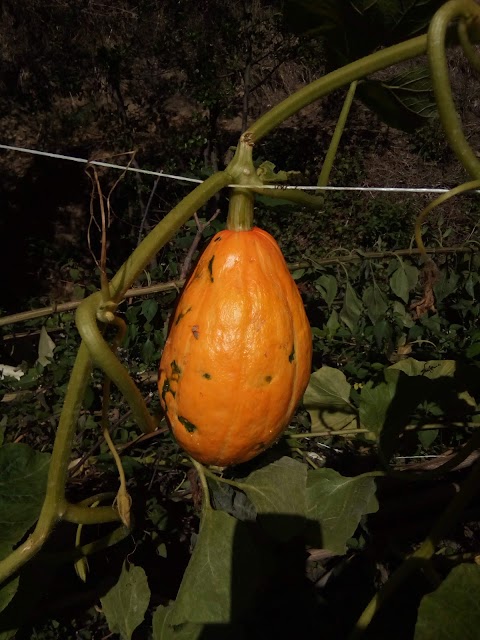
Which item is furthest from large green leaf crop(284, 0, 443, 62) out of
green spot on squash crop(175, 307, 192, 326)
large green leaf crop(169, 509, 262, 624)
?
large green leaf crop(169, 509, 262, 624)

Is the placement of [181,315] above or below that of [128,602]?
above

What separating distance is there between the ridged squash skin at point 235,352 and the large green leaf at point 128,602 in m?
0.44

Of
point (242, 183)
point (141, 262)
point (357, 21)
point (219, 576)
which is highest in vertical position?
point (357, 21)

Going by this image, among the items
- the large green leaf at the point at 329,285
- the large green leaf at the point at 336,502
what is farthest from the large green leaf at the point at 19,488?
the large green leaf at the point at 329,285

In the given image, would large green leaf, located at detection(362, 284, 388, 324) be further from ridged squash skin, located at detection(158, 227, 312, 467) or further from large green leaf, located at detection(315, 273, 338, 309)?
ridged squash skin, located at detection(158, 227, 312, 467)

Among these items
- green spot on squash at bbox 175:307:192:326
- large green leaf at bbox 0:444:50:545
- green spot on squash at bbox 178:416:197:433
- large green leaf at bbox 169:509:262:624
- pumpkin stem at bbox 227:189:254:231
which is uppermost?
pumpkin stem at bbox 227:189:254:231

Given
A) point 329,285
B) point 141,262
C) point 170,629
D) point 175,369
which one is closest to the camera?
point 141,262

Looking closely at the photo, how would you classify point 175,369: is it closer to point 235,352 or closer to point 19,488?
point 235,352

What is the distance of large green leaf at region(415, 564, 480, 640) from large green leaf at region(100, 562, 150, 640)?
579 millimetres

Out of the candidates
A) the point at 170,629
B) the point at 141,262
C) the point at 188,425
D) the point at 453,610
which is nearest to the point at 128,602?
the point at 170,629

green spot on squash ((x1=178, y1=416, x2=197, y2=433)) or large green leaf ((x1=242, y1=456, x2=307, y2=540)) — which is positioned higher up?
green spot on squash ((x1=178, y1=416, x2=197, y2=433))

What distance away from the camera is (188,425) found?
88 cm

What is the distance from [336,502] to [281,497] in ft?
0.63

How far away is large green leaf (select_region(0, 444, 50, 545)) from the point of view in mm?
976
